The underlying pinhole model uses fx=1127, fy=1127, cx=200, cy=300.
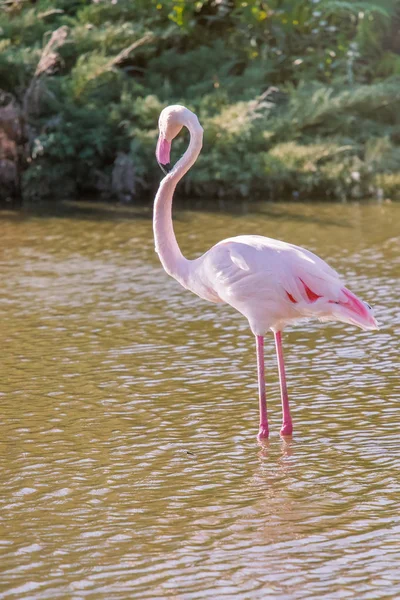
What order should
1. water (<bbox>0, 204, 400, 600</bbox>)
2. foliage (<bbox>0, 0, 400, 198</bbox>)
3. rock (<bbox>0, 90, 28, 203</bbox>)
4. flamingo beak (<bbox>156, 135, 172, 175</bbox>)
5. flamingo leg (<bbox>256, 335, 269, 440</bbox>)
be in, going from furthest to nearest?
rock (<bbox>0, 90, 28, 203</bbox>)
foliage (<bbox>0, 0, 400, 198</bbox>)
flamingo beak (<bbox>156, 135, 172, 175</bbox>)
flamingo leg (<bbox>256, 335, 269, 440</bbox>)
water (<bbox>0, 204, 400, 600</bbox>)

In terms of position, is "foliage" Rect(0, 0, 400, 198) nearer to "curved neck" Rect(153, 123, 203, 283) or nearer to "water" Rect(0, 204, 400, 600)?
"water" Rect(0, 204, 400, 600)

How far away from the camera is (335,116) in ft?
49.1

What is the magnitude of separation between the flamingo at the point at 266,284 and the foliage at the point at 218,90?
8.32 m

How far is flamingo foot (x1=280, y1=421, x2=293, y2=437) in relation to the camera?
18.6 ft

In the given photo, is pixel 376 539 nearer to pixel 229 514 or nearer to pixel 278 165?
pixel 229 514

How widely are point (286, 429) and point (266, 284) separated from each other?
76 cm

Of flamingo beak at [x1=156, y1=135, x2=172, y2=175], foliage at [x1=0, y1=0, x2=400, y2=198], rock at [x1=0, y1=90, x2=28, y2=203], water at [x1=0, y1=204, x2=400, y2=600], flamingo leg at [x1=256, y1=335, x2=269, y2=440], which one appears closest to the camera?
water at [x1=0, y1=204, x2=400, y2=600]

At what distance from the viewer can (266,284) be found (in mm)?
5473

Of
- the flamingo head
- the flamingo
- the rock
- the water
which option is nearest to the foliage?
the rock

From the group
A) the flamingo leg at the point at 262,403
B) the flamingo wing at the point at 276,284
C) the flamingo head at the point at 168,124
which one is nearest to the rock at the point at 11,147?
→ the flamingo head at the point at 168,124

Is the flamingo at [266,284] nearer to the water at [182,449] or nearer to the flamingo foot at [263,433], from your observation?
the flamingo foot at [263,433]

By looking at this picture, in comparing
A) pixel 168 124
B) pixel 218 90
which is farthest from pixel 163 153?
pixel 218 90

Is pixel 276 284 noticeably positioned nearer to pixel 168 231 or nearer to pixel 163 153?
pixel 168 231

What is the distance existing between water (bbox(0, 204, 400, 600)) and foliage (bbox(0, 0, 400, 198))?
4513 millimetres
